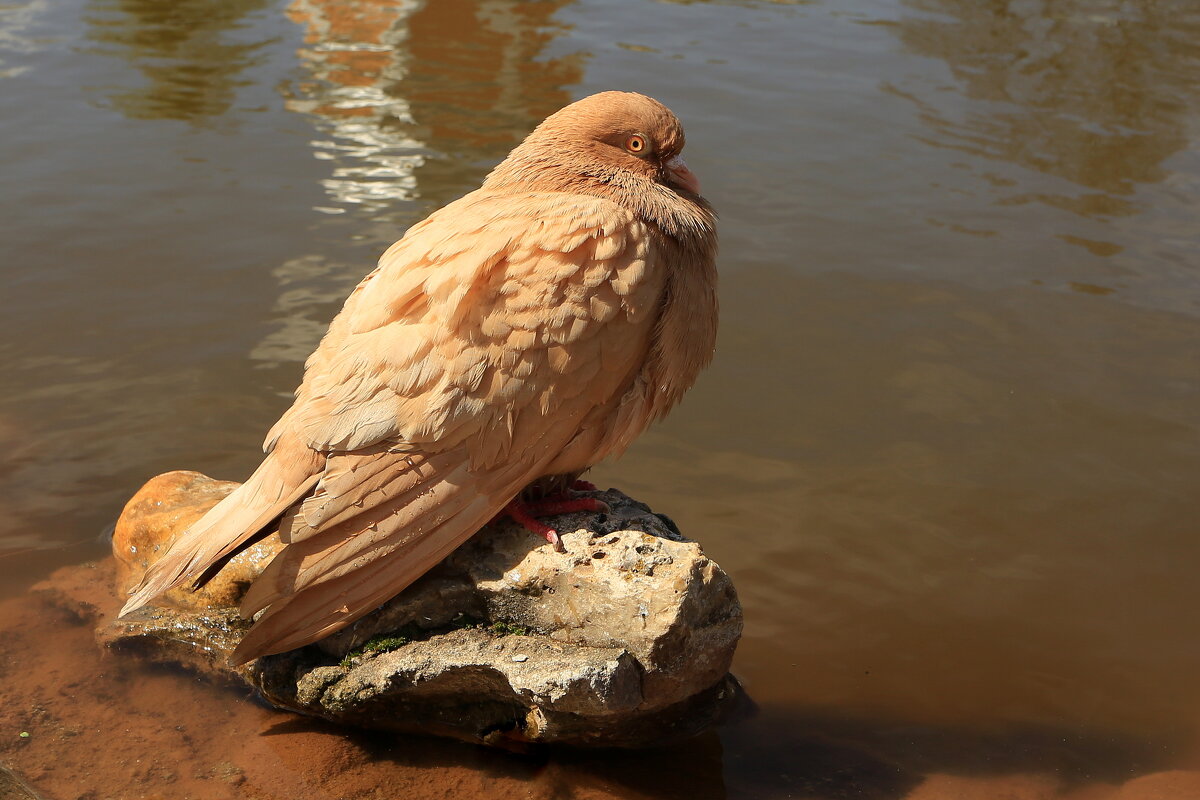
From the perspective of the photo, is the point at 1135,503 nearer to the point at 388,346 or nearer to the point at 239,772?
the point at 388,346

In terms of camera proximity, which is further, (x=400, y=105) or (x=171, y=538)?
(x=400, y=105)

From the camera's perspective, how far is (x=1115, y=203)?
9.49 metres

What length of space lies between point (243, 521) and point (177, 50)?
9.77 metres

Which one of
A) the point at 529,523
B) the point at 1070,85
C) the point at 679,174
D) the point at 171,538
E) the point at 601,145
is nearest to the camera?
the point at 529,523

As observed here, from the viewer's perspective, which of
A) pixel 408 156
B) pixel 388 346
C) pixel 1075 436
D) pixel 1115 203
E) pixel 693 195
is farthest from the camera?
pixel 408 156

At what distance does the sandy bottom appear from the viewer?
439 centimetres

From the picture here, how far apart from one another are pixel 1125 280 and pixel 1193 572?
9.83ft

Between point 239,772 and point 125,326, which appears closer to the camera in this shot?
point 239,772

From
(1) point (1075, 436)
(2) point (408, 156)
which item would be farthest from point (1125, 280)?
(2) point (408, 156)

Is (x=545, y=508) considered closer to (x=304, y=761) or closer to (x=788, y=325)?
(x=304, y=761)

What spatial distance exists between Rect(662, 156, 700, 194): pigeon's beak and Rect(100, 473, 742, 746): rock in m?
1.37

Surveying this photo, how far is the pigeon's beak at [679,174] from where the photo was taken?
489cm

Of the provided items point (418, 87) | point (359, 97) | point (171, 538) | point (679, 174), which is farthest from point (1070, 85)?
point (171, 538)

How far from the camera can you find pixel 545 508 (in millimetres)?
4523
